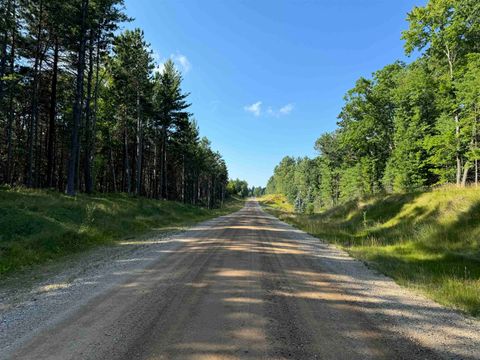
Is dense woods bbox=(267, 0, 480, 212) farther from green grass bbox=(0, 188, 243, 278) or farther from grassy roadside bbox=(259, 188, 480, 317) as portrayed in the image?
green grass bbox=(0, 188, 243, 278)

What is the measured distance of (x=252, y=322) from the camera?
425 cm

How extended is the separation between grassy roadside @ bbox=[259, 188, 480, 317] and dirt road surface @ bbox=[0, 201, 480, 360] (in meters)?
0.93

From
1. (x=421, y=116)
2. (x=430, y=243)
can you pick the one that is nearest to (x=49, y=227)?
(x=430, y=243)

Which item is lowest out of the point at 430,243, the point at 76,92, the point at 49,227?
the point at 430,243

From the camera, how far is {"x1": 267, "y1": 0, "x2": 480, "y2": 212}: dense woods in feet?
62.5

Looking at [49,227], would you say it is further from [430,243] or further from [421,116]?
[421,116]

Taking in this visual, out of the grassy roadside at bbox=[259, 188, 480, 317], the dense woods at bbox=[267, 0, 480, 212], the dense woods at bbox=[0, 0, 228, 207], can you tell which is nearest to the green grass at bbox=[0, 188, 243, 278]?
the dense woods at bbox=[0, 0, 228, 207]

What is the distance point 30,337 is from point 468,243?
14011mm

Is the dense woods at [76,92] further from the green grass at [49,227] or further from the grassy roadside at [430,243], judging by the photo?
the grassy roadside at [430,243]

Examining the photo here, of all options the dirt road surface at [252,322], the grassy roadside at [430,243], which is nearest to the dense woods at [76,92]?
the dirt road surface at [252,322]

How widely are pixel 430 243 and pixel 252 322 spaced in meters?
11.2

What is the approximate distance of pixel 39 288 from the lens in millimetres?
6031

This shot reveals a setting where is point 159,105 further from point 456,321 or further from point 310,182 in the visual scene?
point 310,182

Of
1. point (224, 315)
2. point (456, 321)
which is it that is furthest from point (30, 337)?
point (456, 321)
